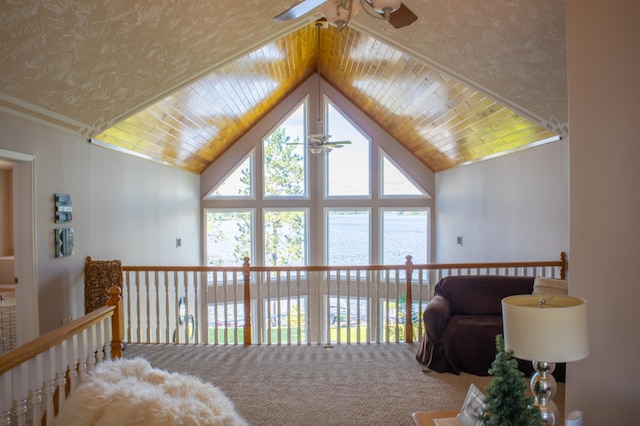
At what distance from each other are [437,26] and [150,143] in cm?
404

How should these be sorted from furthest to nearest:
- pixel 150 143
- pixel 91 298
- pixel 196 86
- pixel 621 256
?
1. pixel 150 143
2. pixel 196 86
3. pixel 91 298
4. pixel 621 256

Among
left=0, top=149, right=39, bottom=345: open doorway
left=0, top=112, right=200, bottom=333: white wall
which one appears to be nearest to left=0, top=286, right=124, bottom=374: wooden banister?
left=0, top=149, right=39, bottom=345: open doorway

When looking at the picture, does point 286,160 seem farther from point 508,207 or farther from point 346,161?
point 508,207

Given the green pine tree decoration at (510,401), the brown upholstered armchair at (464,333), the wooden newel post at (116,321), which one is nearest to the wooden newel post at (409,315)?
the brown upholstered armchair at (464,333)

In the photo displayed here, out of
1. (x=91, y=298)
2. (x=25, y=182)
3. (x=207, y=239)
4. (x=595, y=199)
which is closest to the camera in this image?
(x=595, y=199)

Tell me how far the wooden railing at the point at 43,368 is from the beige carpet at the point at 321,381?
1182 millimetres

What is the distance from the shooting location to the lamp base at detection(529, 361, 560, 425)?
1579 mm

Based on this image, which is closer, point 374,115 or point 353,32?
point 353,32

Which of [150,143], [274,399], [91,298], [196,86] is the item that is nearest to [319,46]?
[196,86]

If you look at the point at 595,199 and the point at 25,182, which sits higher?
the point at 25,182

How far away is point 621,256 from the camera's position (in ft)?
5.46

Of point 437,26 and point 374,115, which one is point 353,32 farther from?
point 374,115

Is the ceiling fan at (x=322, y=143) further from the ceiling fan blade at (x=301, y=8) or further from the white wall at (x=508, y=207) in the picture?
the ceiling fan blade at (x=301, y=8)

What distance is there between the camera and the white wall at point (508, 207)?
4.50 meters
